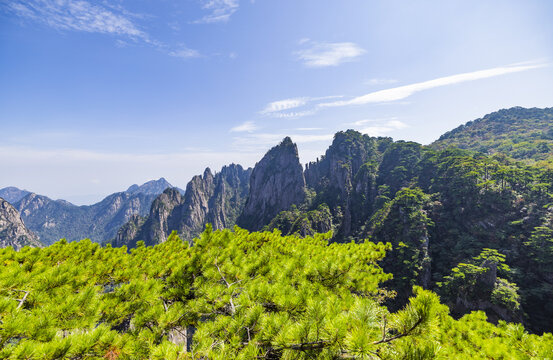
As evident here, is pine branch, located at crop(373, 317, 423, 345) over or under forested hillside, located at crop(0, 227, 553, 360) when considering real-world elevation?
over

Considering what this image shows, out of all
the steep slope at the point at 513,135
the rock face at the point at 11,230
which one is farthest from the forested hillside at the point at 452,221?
the rock face at the point at 11,230

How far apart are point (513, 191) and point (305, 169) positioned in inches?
3849

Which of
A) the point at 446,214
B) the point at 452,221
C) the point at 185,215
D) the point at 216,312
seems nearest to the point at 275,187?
the point at 185,215

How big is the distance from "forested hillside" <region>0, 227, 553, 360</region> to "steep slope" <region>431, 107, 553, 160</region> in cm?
12846

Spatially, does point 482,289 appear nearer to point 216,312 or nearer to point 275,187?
point 216,312

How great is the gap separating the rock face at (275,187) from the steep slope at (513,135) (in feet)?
277

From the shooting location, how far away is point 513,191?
42156mm

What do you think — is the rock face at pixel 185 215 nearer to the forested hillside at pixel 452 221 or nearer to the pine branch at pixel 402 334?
the forested hillside at pixel 452 221

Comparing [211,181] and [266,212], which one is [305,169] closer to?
[266,212]

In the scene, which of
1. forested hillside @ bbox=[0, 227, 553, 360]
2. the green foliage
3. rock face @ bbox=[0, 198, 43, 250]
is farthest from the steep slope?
rock face @ bbox=[0, 198, 43, 250]

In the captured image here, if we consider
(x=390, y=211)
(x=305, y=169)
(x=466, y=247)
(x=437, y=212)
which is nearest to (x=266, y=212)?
(x=305, y=169)

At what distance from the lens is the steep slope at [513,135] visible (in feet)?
311

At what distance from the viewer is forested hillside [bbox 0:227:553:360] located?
7.72 ft

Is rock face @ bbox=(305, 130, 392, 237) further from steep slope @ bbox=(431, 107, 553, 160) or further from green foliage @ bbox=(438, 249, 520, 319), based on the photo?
steep slope @ bbox=(431, 107, 553, 160)
